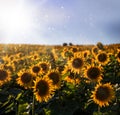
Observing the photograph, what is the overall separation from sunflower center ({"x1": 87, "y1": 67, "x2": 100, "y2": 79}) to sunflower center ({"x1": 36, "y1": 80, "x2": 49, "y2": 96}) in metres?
1.59

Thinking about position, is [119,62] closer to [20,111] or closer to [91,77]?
[91,77]

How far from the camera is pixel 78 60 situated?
11.0 metres

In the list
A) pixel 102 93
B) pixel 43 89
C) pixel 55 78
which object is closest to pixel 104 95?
pixel 102 93

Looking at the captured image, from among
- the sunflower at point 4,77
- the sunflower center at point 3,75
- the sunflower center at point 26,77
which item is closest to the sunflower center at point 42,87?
the sunflower center at point 26,77

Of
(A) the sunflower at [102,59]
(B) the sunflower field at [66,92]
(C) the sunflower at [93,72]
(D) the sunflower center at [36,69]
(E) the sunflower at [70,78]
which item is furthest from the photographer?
(A) the sunflower at [102,59]

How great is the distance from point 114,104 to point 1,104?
3.31 meters

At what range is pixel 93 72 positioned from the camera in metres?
9.37

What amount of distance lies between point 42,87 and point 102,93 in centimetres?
127

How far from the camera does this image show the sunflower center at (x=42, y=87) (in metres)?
8.08

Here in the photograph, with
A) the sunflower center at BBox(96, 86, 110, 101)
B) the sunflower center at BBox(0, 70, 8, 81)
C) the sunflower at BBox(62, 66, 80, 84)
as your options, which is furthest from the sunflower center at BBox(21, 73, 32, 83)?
the sunflower center at BBox(96, 86, 110, 101)

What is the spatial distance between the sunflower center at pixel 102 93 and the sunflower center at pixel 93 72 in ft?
5.43

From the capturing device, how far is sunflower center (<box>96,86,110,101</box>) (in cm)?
751

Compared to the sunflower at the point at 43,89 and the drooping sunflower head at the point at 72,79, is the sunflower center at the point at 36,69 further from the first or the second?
the sunflower at the point at 43,89

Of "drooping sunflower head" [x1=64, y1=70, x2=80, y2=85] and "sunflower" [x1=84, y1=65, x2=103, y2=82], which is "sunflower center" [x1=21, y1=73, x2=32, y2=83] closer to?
"drooping sunflower head" [x1=64, y1=70, x2=80, y2=85]
